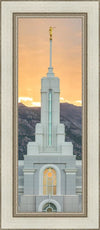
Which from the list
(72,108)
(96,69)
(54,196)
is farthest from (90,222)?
(96,69)

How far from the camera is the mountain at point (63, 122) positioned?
3.63 metres

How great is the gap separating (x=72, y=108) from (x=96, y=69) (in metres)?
0.58

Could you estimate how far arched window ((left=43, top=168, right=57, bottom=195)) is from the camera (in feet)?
11.9

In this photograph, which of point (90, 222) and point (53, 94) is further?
point (53, 94)

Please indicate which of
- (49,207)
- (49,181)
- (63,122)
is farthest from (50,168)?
(63,122)

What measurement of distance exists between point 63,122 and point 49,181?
79 centimetres

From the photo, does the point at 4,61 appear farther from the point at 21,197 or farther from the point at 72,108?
the point at 21,197

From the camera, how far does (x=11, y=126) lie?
3559mm

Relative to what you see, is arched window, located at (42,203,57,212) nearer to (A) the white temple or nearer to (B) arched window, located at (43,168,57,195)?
(A) the white temple

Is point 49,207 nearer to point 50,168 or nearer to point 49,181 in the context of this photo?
point 49,181

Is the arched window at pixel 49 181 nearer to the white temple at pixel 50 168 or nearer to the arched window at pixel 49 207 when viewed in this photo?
the white temple at pixel 50 168

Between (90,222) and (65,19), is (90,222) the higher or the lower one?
the lower one

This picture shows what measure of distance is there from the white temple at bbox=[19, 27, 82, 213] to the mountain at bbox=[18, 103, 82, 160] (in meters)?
0.06

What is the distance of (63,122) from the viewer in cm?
369
